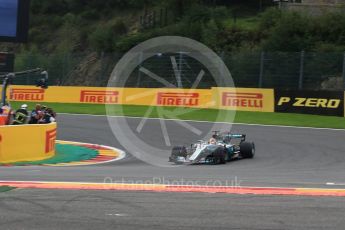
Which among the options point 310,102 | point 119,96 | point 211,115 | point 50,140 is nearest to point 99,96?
point 119,96

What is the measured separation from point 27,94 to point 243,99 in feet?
43.7

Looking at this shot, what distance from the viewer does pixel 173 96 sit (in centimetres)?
3078

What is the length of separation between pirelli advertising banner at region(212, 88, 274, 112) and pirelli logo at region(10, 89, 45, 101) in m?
11.1

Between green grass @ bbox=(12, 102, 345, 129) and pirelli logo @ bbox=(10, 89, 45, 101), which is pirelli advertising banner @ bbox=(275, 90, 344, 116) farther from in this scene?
pirelli logo @ bbox=(10, 89, 45, 101)

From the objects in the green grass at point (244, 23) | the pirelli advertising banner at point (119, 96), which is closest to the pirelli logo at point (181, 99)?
the pirelli advertising banner at point (119, 96)

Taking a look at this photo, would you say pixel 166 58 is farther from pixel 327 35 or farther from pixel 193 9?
pixel 193 9

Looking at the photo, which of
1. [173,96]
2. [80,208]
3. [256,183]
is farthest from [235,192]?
[173,96]

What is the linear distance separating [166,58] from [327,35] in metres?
14.8

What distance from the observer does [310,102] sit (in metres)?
27.8

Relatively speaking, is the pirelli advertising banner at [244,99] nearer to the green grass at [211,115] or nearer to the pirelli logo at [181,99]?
the green grass at [211,115]

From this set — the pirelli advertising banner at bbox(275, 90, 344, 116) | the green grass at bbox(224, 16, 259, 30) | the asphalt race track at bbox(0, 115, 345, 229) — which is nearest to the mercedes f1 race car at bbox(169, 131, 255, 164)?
the asphalt race track at bbox(0, 115, 345, 229)

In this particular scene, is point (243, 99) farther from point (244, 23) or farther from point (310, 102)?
point (244, 23)

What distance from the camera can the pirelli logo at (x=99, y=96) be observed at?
33.3 m

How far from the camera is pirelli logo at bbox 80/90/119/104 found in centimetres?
3328
